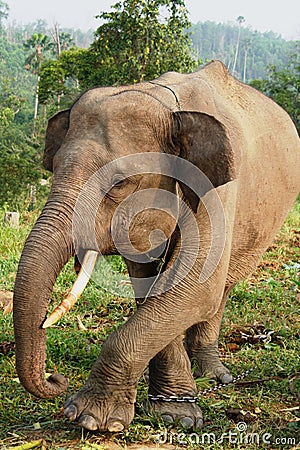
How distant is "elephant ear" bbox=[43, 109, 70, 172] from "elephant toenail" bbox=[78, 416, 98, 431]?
4.89ft

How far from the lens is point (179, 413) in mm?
3557

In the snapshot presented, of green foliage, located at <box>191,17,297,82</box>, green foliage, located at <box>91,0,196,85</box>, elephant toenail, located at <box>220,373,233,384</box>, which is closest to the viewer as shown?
elephant toenail, located at <box>220,373,233,384</box>

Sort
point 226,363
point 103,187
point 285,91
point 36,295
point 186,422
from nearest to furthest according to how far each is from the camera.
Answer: point 36,295 → point 103,187 → point 186,422 → point 226,363 → point 285,91

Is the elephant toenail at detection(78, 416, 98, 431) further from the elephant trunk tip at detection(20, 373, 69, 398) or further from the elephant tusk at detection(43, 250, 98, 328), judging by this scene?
the elephant tusk at detection(43, 250, 98, 328)

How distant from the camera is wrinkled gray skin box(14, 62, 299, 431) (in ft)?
9.46

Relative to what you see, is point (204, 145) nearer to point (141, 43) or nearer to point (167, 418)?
point (167, 418)

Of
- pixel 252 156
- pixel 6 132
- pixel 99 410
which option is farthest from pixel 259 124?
pixel 6 132

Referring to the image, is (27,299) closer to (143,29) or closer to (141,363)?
(141,363)

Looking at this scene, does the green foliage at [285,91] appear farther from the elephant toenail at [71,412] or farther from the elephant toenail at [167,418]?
the elephant toenail at [71,412]

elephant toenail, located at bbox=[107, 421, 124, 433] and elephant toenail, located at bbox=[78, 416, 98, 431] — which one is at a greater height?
elephant toenail, located at bbox=[78, 416, 98, 431]

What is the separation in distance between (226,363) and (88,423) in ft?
5.74

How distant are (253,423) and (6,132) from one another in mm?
27581

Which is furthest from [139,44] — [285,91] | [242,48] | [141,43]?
[242,48]

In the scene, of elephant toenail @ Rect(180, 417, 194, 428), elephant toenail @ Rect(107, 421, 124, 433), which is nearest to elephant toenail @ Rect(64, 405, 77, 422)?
elephant toenail @ Rect(107, 421, 124, 433)
